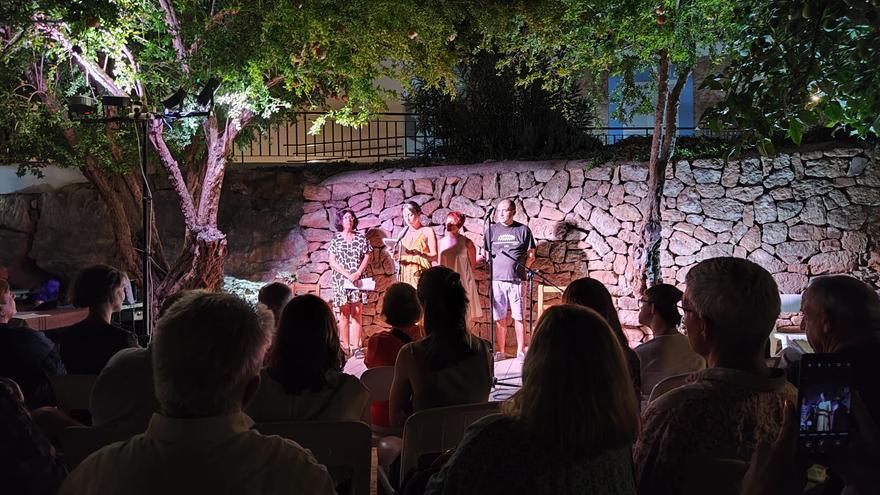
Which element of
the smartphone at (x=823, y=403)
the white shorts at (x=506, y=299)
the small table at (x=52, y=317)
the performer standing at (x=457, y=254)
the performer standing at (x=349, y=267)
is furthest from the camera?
the performer standing at (x=349, y=267)

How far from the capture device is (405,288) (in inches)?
140

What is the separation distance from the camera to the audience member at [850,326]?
2.04 metres

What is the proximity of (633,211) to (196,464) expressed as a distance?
7300mm

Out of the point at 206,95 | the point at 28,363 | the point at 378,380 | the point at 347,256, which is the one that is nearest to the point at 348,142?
the point at 347,256

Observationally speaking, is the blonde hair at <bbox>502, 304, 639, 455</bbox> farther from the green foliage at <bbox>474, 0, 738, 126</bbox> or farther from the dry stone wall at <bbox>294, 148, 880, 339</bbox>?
the dry stone wall at <bbox>294, 148, 880, 339</bbox>

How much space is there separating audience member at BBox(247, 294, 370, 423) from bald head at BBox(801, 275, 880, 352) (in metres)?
1.47

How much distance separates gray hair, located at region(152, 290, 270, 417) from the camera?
136cm

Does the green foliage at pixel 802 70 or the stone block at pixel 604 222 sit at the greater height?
the green foliage at pixel 802 70

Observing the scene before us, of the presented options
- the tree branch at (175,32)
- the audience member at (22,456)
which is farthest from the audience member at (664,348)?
the tree branch at (175,32)

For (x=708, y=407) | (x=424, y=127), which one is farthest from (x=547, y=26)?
(x=708, y=407)

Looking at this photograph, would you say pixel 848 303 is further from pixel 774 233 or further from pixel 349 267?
pixel 349 267

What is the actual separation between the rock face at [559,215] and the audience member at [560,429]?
6.46 meters

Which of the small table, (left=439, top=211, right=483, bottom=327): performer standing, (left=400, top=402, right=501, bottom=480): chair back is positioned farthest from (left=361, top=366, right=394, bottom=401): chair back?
(left=439, top=211, right=483, bottom=327): performer standing

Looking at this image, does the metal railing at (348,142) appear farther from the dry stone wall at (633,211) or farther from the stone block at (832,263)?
the stone block at (832,263)
